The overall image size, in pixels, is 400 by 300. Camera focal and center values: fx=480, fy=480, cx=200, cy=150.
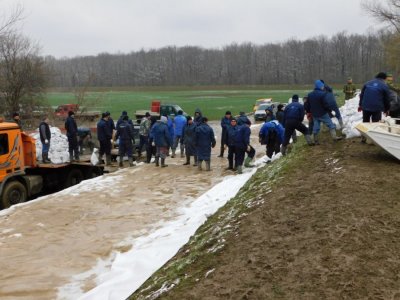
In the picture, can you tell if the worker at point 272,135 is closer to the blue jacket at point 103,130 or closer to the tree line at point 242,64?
the blue jacket at point 103,130

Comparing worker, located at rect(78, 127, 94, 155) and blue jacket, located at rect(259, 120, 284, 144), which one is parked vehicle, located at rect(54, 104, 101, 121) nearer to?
worker, located at rect(78, 127, 94, 155)

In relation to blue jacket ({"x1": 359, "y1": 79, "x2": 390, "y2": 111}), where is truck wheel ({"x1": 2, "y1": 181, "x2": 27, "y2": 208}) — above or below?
below

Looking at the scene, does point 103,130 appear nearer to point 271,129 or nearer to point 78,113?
point 271,129

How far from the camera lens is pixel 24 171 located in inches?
579

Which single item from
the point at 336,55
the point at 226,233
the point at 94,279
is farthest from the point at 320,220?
the point at 336,55

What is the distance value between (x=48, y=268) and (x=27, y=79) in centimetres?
2639

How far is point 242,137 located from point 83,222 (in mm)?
5717

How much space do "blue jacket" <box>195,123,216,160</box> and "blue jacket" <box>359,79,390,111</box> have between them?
20.0 ft

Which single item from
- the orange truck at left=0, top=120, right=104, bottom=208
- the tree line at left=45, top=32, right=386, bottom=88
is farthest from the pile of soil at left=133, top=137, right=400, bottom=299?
the tree line at left=45, top=32, right=386, bottom=88

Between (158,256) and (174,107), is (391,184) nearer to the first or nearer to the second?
(158,256)

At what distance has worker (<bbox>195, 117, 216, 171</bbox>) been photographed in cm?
1566

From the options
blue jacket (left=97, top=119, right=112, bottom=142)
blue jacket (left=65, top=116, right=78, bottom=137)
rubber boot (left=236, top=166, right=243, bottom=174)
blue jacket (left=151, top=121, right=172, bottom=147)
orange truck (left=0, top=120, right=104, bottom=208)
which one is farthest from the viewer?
blue jacket (left=97, top=119, right=112, bottom=142)

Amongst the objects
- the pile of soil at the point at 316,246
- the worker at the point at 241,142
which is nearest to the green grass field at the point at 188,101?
the worker at the point at 241,142

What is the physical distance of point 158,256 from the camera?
777cm
